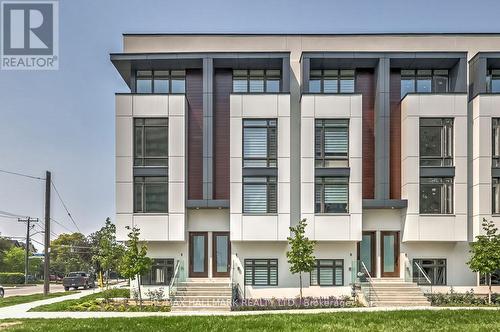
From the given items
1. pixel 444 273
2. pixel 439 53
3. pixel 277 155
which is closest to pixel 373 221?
pixel 444 273

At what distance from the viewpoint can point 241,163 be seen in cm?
2533

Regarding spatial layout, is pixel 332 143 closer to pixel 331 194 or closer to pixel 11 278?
pixel 331 194

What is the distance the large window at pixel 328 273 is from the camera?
25359 millimetres

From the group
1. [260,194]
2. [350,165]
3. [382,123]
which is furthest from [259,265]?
[382,123]

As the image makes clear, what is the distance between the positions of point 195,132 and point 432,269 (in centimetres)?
1336

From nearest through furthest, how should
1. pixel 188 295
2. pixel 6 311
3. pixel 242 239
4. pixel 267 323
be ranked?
pixel 267 323 < pixel 6 311 < pixel 188 295 < pixel 242 239

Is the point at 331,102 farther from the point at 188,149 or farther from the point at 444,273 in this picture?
the point at 444,273

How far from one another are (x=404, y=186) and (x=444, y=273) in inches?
181

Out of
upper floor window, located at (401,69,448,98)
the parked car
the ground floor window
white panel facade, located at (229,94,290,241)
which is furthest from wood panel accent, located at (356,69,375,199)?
the parked car

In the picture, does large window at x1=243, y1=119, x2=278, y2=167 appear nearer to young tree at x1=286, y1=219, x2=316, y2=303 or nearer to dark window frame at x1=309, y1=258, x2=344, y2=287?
young tree at x1=286, y1=219, x2=316, y2=303

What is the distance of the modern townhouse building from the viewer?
25.0 m

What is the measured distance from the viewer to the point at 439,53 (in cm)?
2589

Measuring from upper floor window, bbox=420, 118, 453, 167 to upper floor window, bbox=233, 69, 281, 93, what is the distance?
7419mm

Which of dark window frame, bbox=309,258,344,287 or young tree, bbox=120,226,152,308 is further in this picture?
dark window frame, bbox=309,258,344,287
